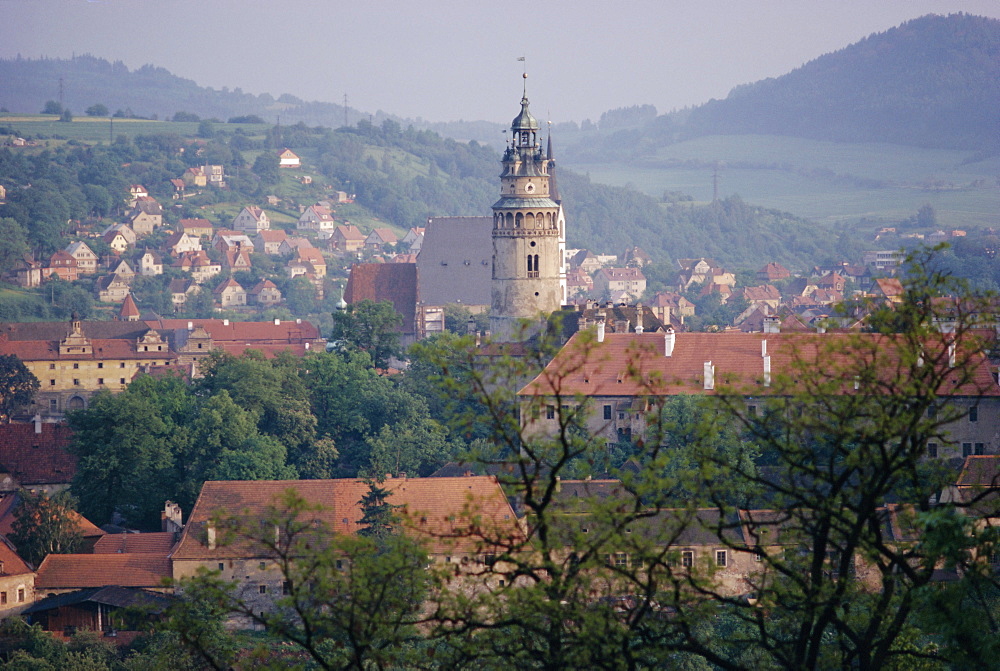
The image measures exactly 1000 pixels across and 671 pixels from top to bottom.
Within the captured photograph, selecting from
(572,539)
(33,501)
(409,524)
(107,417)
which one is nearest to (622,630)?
(572,539)

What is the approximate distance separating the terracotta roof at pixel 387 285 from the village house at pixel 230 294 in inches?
2887

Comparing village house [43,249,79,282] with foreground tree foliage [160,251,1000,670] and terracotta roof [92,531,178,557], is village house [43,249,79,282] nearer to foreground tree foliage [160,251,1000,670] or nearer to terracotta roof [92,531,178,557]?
terracotta roof [92,531,178,557]

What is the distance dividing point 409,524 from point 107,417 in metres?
40.8

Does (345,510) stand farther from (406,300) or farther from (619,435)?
(406,300)

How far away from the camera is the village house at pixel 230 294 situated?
177 metres

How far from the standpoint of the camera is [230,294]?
586 ft

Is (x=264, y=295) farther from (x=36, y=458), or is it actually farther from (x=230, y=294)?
(x=36, y=458)

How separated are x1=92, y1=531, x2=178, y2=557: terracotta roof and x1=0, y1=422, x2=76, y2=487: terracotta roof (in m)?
10.2

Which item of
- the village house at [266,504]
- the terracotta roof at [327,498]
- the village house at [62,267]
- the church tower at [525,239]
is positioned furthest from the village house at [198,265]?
the village house at [266,504]

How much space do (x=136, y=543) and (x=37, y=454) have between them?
13430mm

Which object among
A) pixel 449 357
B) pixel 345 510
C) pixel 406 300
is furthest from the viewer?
pixel 406 300

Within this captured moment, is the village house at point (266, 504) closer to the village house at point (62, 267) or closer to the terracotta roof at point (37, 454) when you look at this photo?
the terracotta roof at point (37, 454)

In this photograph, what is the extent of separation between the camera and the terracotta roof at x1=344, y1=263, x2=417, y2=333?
10325 cm

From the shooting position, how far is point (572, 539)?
17641mm
